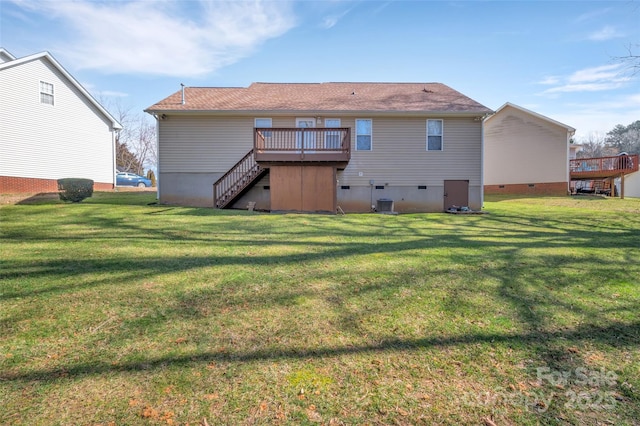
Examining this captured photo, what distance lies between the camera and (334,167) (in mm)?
13008

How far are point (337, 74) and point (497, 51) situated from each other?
9466 millimetres

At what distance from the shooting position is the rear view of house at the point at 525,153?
22.1 metres

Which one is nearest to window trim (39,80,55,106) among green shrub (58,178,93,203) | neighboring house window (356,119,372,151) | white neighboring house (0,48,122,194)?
white neighboring house (0,48,122,194)

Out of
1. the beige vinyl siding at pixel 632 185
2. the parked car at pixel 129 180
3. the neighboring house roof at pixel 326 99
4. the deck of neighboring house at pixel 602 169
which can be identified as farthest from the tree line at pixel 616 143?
the parked car at pixel 129 180

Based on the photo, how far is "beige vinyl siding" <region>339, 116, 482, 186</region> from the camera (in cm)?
1503

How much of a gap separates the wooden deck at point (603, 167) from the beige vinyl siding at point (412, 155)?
13937 mm

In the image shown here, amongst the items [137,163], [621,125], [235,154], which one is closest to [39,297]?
[235,154]

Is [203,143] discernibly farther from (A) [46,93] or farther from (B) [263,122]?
(A) [46,93]

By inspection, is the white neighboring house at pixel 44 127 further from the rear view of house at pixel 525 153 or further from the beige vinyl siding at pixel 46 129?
the rear view of house at pixel 525 153

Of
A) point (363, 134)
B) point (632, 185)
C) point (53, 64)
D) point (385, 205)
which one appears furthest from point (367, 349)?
point (632, 185)

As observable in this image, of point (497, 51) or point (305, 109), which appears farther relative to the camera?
point (305, 109)

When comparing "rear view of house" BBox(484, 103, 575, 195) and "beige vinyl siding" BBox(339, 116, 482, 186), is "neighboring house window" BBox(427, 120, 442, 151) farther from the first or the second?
"rear view of house" BBox(484, 103, 575, 195)

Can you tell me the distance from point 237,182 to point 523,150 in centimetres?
2087

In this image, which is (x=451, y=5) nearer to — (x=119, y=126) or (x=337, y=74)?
(x=337, y=74)
